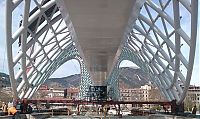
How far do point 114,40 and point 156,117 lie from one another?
12.6 metres

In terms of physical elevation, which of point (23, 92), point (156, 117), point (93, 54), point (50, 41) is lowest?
point (156, 117)

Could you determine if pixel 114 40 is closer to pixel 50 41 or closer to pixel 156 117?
pixel 156 117

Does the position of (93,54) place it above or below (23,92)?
above

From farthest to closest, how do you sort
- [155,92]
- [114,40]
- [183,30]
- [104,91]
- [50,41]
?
1. [155,92]
2. [104,91]
3. [50,41]
4. [114,40]
5. [183,30]

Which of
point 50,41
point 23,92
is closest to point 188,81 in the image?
point 23,92

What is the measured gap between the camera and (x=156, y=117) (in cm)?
3997

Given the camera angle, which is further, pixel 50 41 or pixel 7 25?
pixel 50 41

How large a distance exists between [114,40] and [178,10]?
7.22 metres

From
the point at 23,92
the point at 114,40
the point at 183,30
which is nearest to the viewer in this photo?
the point at 183,30

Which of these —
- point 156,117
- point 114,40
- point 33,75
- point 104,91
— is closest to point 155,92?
point 104,91

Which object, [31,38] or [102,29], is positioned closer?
[102,29]

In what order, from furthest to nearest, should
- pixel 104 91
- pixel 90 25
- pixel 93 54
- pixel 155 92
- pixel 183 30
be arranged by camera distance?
1. pixel 155 92
2. pixel 104 91
3. pixel 93 54
4. pixel 183 30
5. pixel 90 25

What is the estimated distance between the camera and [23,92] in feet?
154

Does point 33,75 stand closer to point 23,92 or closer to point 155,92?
point 23,92
